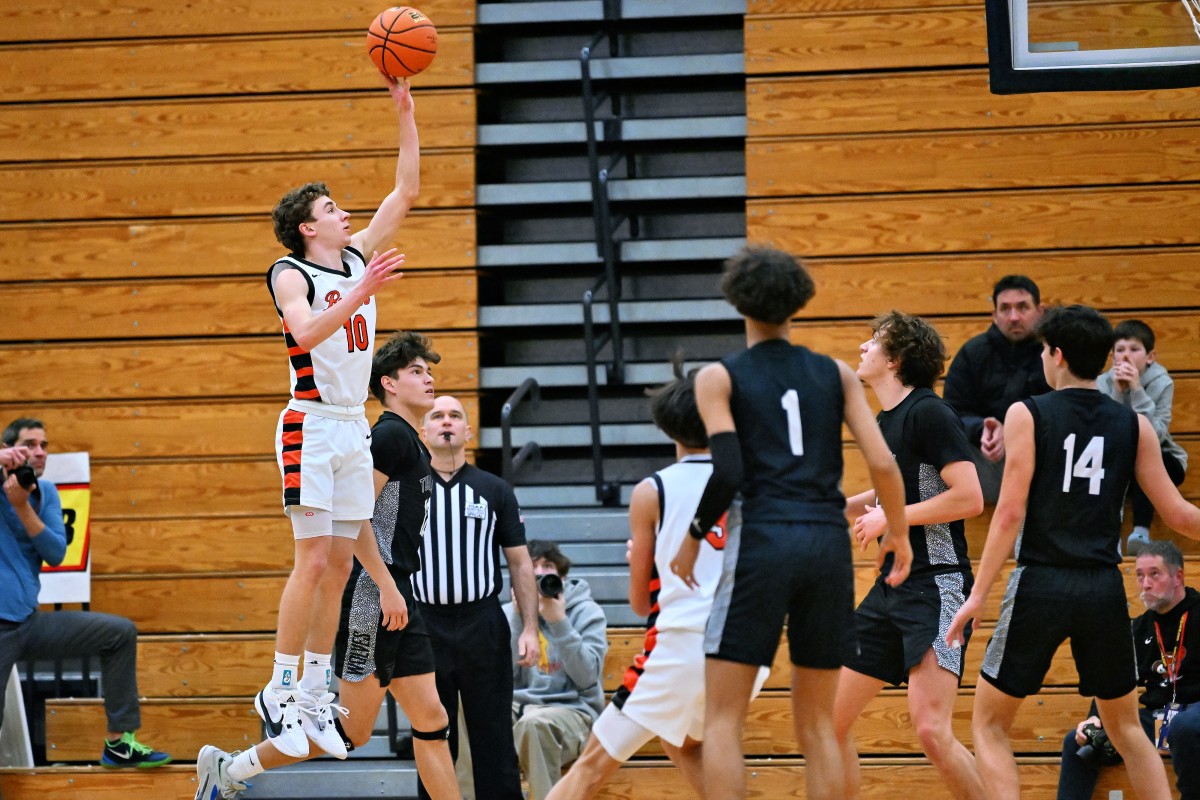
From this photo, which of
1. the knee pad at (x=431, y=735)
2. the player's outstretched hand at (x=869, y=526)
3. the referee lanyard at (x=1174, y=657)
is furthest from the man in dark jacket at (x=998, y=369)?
the knee pad at (x=431, y=735)

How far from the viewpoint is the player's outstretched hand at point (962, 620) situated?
5.01m

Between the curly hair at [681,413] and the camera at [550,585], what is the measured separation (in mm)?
2416

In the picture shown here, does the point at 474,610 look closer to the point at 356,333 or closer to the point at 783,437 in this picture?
the point at 356,333

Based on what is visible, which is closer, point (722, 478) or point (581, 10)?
point (722, 478)

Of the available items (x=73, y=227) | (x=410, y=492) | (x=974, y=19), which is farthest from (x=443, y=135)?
(x=410, y=492)

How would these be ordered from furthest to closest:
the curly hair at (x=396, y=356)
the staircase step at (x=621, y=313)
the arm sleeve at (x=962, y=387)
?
the staircase step at (x=621, y=313)
the arm sleeve at (x=962, y=387)
the curly hair at (x=396, y=356)

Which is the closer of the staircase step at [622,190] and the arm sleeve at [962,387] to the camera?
the arm sleeve at [962,387]

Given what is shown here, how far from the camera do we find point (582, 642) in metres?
6.95

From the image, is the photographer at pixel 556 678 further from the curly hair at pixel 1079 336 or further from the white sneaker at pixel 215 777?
the curly hair at pixel 1079 336

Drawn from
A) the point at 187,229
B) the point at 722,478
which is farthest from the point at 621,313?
the point at 722,478

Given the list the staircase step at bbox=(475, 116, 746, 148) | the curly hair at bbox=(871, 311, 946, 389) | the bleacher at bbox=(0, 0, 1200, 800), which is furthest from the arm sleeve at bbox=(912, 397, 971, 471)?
the staircase step at bbox=(475, 116, 746, 148)

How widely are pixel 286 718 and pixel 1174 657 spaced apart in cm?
370

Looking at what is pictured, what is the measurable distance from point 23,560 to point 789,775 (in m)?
3.97

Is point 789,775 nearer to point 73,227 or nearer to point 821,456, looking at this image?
point 821,456
